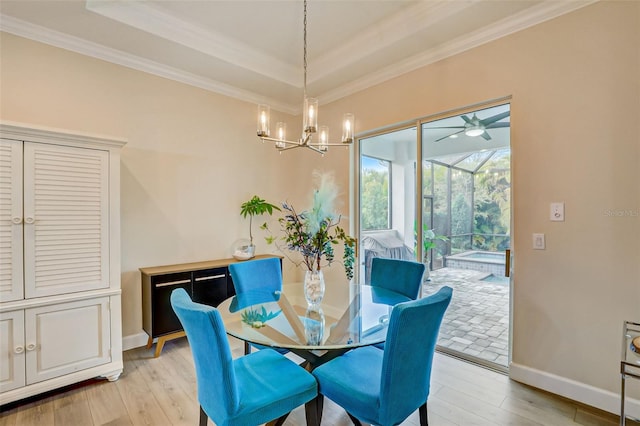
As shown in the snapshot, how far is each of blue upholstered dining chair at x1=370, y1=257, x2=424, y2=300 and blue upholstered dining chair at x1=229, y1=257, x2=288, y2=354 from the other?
35.5 inches

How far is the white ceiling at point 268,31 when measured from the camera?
7.72 feet

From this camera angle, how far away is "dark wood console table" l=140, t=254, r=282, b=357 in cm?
281

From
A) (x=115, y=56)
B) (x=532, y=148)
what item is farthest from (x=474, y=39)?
(x=115, y=56)

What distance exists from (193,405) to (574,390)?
266 cm

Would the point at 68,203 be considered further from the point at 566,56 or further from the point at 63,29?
the point at 566,56

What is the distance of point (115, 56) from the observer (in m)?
2.88

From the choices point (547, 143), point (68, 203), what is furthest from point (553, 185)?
point (68, 203)

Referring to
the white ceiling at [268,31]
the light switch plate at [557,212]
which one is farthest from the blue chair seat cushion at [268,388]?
the white ceiling at [268,31]

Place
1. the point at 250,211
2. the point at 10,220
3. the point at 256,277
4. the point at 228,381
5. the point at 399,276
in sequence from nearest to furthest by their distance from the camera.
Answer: the point at 228,381 < the point at 10,220 < the point at 399,276 < the point at 256,277 < the point at 250,211

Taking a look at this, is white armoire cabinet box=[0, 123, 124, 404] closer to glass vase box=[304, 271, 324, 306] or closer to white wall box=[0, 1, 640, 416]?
white wall box=[0, 1, 640, 416]

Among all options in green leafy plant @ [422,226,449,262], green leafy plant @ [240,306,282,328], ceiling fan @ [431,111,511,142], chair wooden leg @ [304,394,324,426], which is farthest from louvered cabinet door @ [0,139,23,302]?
ceiling fan @ [431,111,511,142]

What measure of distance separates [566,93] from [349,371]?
2407mm

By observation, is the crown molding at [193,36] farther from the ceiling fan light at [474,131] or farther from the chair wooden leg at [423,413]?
the chair wooden leg at [423,413]

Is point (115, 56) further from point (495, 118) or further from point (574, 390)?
point (574, 390)
